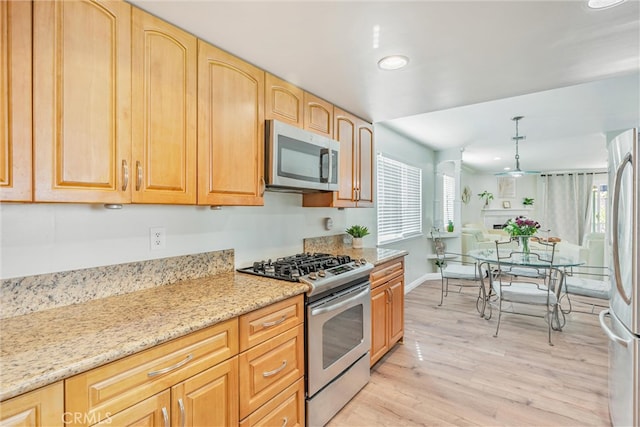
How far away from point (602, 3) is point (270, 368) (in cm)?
222

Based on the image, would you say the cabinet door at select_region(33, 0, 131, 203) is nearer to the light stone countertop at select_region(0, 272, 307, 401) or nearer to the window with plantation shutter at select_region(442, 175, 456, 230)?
the light stone countertop at select_region(0, 272, 307, 401)

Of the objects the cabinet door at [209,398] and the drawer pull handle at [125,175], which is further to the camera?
the drawer pull handle at [125,175]

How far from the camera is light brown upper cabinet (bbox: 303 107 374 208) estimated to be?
264 centimetres

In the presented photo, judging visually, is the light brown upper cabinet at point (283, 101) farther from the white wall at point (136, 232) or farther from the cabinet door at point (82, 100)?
the cabinet door at point (82, 100)

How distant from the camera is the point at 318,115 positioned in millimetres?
2430

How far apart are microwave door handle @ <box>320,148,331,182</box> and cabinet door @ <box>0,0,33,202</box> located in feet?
5.29

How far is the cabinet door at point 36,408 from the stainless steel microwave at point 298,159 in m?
1.35

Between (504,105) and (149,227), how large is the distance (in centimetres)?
361

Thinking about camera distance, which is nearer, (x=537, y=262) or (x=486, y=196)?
(x=537, y=262)

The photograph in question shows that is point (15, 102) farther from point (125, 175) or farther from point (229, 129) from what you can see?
point (229, 129)

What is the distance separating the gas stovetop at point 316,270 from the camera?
1814 mm

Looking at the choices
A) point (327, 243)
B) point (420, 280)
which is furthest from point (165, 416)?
point (420, 280)

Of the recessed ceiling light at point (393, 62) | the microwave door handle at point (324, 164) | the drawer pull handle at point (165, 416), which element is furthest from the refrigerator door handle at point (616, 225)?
the drawer pull handle at point (165, 416)

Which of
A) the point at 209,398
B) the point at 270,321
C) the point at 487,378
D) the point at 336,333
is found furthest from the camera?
the point at 487,378
